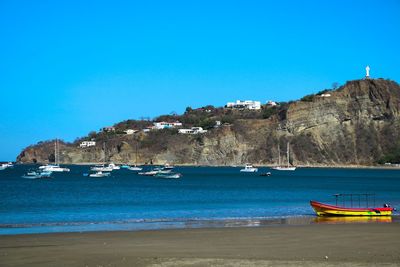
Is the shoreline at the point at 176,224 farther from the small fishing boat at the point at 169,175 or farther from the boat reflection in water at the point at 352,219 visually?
the small fishing boat at the point at 169,175

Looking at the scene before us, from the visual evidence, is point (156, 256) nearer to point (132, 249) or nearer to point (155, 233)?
point (132, 249)

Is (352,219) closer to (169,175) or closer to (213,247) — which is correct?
(213,247)

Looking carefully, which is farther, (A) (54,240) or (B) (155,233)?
(B) (155,233)

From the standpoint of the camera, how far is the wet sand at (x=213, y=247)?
A: 20547mm

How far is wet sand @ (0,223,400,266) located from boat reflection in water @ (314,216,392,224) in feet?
19.9

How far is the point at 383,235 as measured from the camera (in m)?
28.5

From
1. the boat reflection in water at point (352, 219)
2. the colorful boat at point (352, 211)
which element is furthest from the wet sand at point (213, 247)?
the colorful boat at point (352, 211)

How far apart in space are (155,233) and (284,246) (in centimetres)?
807

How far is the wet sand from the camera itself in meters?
20.5

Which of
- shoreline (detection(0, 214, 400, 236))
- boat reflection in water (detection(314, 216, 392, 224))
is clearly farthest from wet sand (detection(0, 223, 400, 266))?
boat reflection in water (detection(314, 216, 392, 224))

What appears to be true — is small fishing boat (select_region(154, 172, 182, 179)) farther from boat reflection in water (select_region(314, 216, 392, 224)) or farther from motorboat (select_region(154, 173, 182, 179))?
boat reflection in water (select_region(314, 216, 392, 224))

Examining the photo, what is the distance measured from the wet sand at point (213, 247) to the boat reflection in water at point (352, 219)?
6.07 meters

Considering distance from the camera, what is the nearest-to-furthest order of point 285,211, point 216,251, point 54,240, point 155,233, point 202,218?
point 216,251
point 54,240
point 155,233
point 202,218
point 285,211

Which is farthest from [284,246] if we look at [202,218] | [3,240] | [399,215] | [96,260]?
[399,215]
